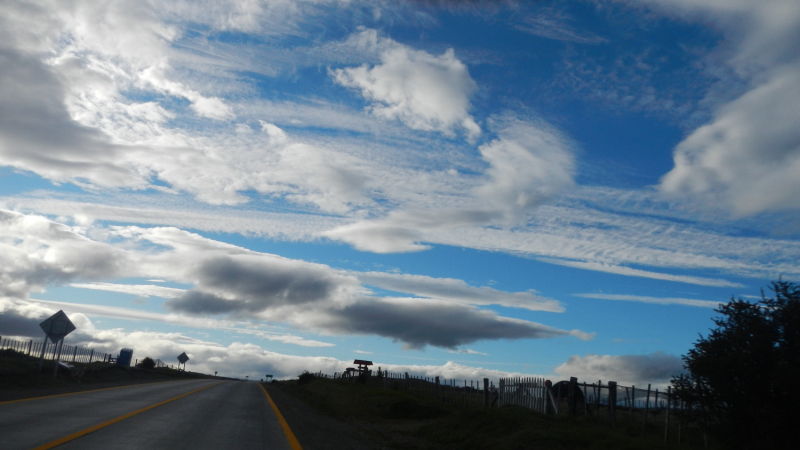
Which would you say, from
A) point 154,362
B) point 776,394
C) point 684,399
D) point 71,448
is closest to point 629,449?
point 684,399

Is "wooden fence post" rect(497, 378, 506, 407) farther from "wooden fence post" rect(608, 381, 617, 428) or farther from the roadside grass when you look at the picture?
"wooden fence post" rect(608, 381, 617, 428)

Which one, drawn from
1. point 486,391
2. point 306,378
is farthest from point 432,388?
point 306,378

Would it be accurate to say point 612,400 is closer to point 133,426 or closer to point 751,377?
point 751,377

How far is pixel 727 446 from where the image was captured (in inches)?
442

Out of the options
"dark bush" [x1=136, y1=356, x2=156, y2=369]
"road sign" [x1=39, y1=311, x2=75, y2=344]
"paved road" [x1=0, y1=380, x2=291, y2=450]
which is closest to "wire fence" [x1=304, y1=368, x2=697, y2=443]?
"paved road" [x1=0, y1=380, x2=291, y2=450]

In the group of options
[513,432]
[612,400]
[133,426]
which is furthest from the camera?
[612,400]

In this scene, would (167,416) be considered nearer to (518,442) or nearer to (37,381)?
(518,442)

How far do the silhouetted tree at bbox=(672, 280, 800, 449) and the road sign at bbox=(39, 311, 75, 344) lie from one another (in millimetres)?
28463

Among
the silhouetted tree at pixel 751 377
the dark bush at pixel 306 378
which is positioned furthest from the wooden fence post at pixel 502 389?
the dark bush at pixel 306 378

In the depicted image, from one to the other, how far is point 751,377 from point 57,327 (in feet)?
99.5

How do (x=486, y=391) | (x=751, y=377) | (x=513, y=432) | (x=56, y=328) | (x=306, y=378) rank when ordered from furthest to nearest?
1. (x=306, y=378)
2. (x=56, y=328)
3. (x=486, y=391)
4. (x=513, y=432)
5. (x=751, y=377)

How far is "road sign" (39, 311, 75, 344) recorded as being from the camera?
28797 mm

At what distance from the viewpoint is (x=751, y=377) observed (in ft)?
35.5

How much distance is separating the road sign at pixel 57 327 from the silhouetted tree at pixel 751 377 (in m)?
28.5
